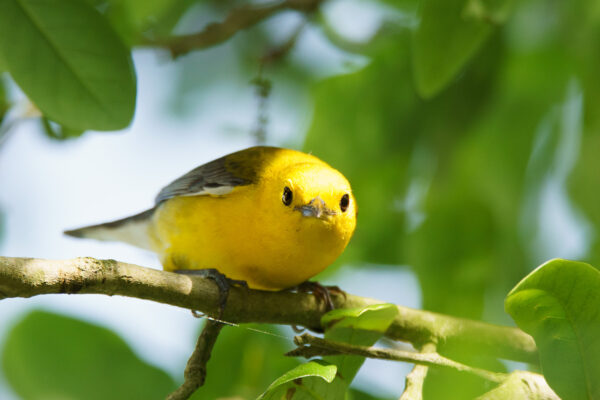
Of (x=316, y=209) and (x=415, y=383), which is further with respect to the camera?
(x=316, y=209)

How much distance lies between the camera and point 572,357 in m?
1.98

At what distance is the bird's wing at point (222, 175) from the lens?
12.3ft

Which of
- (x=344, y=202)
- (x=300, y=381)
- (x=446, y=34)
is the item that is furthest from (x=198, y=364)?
(x=446, y=34)

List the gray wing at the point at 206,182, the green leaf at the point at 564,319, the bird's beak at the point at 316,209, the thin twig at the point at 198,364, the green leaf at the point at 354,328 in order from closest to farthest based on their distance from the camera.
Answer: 1. the green leaf at the point at 564,319
2. the green leaf at the point at 354,328
3. the thin twig at the point at 198,364
4. the bird's beak at the point at 316,209
5. the gray wing at the point at 206,182

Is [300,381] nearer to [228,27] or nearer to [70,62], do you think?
[70,62]

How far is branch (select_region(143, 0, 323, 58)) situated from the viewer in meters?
4.26

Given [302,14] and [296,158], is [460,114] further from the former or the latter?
[302,14]

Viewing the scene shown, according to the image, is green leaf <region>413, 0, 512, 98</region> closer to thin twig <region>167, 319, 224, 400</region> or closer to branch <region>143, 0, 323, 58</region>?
thin twig <region>167, 319, 224, 400</region>

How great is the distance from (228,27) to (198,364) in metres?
2.54

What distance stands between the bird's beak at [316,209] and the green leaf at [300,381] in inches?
47.8

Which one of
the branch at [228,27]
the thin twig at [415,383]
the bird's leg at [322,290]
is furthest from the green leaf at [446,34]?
the branch at [228,27]

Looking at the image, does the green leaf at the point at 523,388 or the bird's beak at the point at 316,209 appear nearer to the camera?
the green leaf at the point at 523,388

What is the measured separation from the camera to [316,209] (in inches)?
132

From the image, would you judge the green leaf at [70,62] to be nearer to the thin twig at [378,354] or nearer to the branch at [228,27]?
the thin twig at [378,354]
